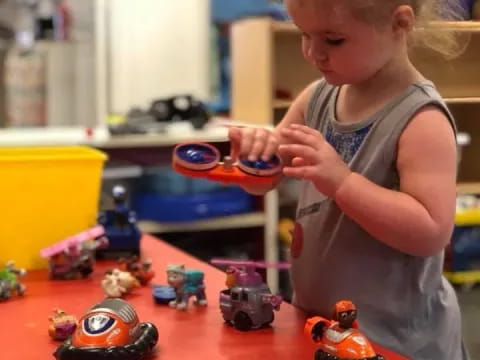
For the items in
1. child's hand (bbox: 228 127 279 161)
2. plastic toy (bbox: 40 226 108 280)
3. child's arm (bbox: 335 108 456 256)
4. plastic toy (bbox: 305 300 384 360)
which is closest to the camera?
plastic toy (bbox: 305 300 384 360)

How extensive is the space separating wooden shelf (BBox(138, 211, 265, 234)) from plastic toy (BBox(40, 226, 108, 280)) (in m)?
0.96

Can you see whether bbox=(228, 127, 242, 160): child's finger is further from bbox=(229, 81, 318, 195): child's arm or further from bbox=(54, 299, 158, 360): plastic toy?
bbox=(54, 299, 158, 360): plastic toy

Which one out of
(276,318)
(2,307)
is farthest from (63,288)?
(276,318)

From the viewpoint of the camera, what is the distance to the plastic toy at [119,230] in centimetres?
95

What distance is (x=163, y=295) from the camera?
761mm

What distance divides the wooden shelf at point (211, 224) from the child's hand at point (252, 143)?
3.62 ft

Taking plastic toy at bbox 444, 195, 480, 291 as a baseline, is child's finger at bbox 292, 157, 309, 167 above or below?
above

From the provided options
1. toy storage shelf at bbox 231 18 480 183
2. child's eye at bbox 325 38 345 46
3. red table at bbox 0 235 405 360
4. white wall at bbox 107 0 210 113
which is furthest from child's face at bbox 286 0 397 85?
white wall at bbox 107 0 210 113

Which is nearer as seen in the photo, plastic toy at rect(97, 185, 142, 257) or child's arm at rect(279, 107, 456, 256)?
child's arm at rect(279, 107, 456, 256)

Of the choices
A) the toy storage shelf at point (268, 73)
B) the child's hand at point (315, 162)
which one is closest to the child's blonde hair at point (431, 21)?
the child's hand at point (315, 162)

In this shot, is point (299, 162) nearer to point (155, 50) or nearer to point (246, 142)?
point (246, 142)

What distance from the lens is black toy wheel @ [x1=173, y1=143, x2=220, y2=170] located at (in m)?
0.73

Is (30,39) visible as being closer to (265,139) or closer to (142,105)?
(142,105)

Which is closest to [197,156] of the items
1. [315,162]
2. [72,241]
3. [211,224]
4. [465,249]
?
[315,162]
